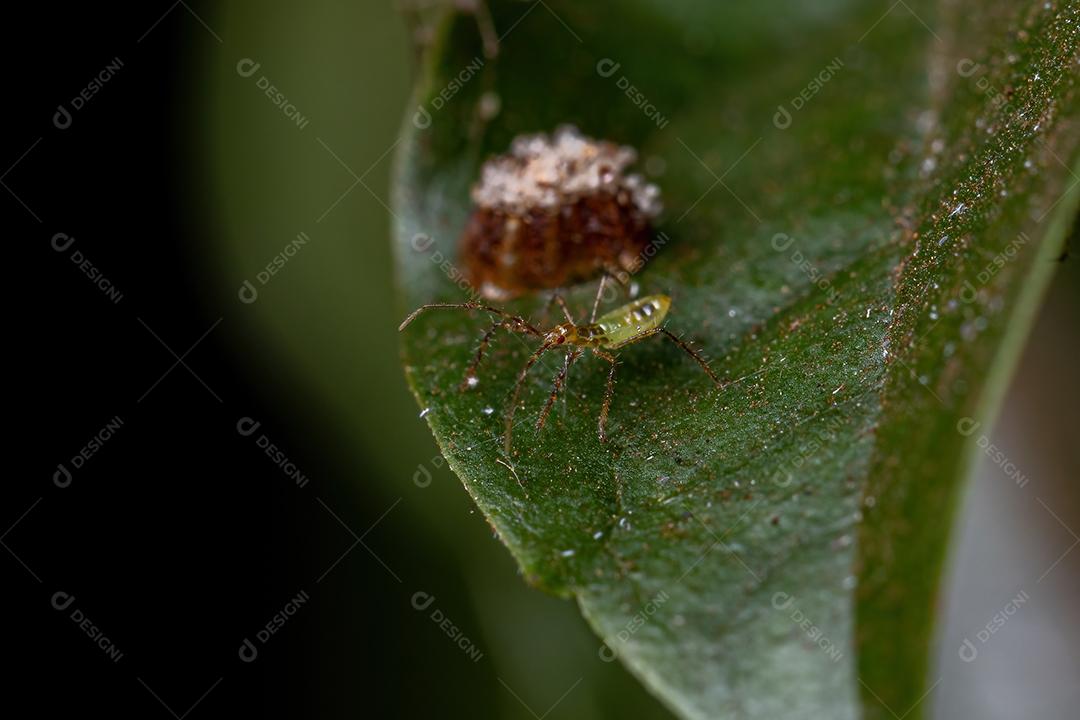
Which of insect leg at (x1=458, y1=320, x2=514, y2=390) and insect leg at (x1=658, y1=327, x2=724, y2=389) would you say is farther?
insect leg at (x1=458, y1=320, x2=514, y2=390)

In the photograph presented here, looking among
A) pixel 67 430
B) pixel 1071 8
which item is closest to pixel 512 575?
pixel 67 430

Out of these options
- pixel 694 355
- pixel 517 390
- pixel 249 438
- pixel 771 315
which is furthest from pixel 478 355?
pixel 249 438

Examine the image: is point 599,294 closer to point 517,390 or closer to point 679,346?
point 679,346

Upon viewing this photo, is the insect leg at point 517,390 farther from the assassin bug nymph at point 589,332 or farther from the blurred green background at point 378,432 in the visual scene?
the blurred green background at point 378,432

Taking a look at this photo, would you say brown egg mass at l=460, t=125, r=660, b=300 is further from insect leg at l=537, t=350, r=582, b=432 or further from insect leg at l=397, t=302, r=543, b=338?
insect leg at l=537, t=350, r=582, b=432

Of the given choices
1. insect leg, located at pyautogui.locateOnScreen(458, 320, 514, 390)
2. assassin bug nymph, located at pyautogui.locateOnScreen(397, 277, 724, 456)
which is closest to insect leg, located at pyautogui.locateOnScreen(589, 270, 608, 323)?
assassin bug nymph, located at pyautogui.locateOnScreen(397, 277, 724, 456)

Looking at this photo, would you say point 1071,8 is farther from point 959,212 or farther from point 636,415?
point 636,415
